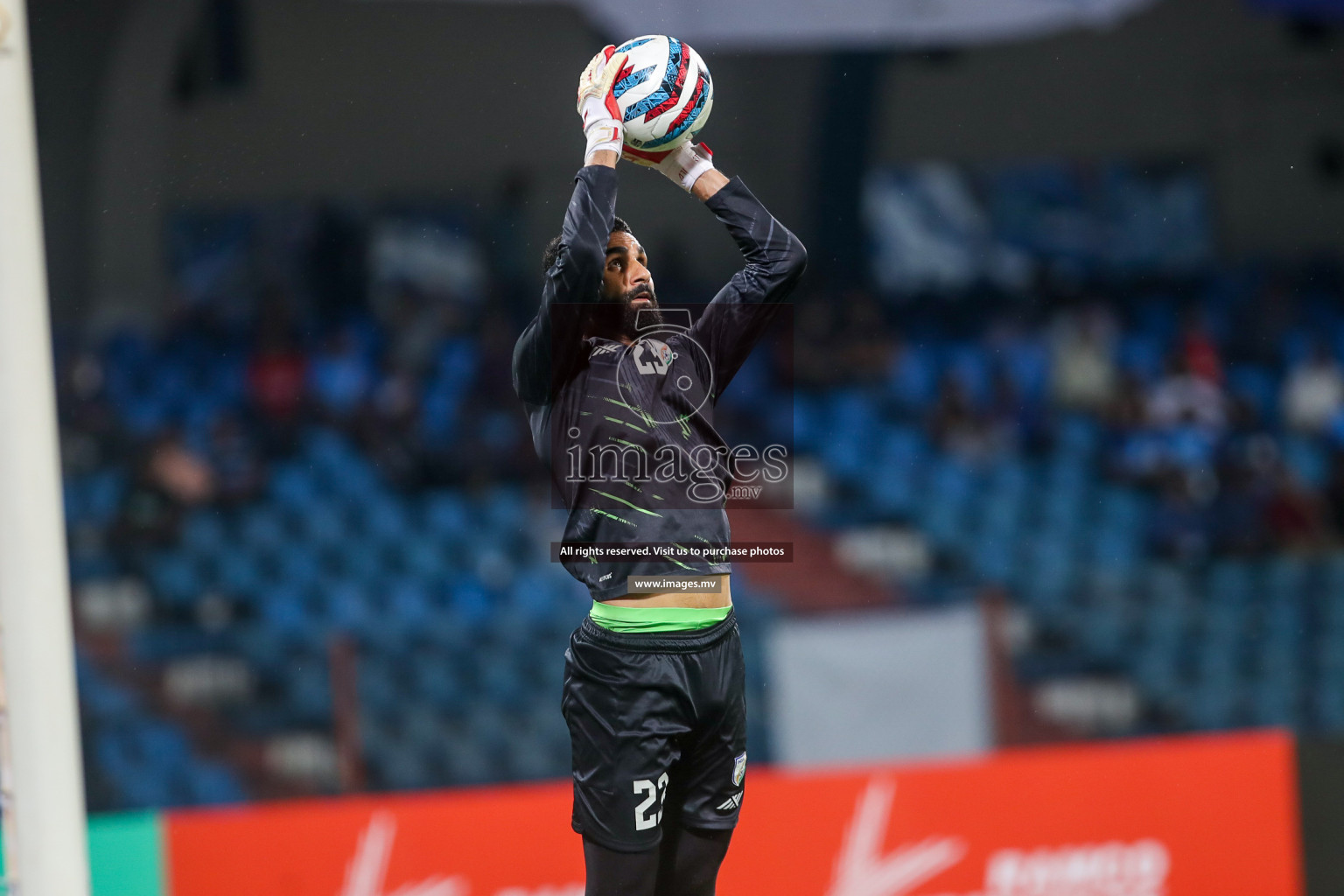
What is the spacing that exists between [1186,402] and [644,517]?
6.63m

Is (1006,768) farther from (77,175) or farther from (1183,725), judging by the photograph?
(77,175)

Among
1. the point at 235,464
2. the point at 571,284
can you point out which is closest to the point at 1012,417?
the point at 235,464

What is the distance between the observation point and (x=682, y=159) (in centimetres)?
303

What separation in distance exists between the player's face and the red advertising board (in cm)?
298

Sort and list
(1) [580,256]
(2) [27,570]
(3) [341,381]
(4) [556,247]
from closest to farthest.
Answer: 1. (2) [27,570]
2. (1) [580,256]
3. (4) [556,247]
4. (3) [341,381]

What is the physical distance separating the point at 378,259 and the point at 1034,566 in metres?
4.47

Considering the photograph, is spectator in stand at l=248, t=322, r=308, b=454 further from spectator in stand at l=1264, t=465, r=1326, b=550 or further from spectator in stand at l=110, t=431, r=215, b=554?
spectator in stand at l=1264, t=465, r=1326, b=550

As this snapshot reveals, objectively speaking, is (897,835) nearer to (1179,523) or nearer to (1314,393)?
(1179,523)

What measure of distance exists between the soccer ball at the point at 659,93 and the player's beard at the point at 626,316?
1.09ft

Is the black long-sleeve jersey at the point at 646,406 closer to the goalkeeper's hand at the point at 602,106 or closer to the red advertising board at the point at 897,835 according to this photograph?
the goalkeeper's hand at the point at 602,106

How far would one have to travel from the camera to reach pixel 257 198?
8.02 meters

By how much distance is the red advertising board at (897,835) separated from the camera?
5.23m

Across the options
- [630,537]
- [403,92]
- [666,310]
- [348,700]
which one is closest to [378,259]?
[348,700]

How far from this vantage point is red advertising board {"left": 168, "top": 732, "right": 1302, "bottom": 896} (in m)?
5.23
